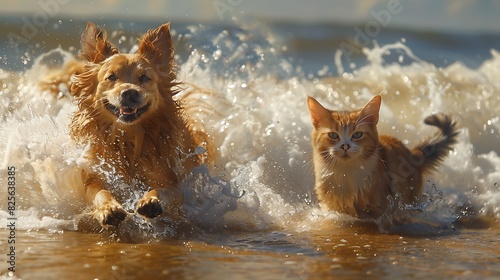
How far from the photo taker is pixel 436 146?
21.6 feet

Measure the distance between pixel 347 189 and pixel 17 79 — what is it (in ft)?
15.5

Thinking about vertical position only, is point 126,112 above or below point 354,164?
above

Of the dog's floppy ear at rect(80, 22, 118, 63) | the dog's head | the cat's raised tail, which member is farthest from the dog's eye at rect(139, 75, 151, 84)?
the cat's raised tail

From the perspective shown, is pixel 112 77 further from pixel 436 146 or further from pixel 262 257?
pixel 436 146

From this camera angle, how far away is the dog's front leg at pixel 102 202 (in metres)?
5.14

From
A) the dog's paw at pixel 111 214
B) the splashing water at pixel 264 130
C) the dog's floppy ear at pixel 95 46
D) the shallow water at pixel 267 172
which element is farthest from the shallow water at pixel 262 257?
the dog's floppy ear at pixel 95 46

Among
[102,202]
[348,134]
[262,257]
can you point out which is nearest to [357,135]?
[348,134]

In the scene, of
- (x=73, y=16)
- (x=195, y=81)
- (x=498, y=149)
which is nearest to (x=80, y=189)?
(x=195, y=81)

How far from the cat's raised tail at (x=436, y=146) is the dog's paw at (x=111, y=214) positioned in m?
2.49

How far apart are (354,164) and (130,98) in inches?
65.2

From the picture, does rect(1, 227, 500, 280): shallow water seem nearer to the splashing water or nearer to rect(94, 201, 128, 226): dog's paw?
rect(94, 201, 128, 226): dog's paw

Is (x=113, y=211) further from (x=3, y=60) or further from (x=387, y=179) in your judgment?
(x=3, y=60)

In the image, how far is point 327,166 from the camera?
6043mm

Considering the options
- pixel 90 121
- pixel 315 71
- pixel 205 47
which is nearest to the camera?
pixel 90 121
